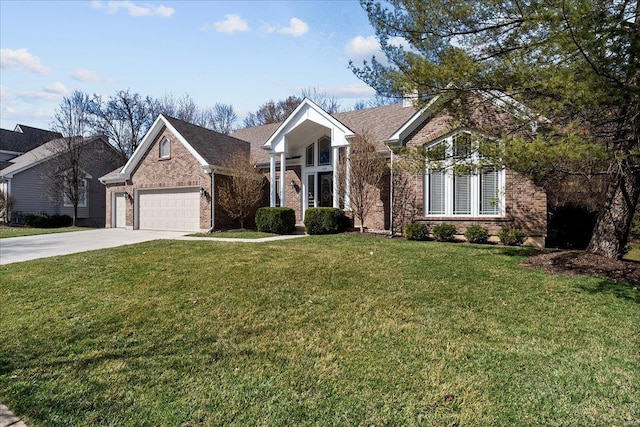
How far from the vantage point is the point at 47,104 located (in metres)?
26.1

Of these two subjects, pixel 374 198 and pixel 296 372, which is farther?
pixel 374 198

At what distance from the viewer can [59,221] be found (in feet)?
84.5

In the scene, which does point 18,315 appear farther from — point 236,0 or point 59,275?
point 236,0

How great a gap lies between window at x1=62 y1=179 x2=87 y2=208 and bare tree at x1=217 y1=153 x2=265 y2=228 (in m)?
15.5

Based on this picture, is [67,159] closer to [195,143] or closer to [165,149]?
[165,149]

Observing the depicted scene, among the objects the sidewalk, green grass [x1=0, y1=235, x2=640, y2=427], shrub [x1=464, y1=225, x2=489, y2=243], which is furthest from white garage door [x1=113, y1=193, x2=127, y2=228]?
the sidewalk

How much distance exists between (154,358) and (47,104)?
2929 centimetres

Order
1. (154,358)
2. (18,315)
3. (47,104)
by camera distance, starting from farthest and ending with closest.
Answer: (47,104)
(18,315)
(154,358)

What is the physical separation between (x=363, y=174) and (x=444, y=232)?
12.4 feet

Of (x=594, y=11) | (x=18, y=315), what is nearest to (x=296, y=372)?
(x=18, y=315)

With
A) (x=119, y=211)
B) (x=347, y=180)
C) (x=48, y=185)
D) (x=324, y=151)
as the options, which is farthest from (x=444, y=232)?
(x=48, y=185)

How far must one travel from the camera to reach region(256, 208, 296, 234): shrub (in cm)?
1528

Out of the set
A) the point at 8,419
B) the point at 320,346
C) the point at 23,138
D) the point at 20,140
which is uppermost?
the point at 23,138

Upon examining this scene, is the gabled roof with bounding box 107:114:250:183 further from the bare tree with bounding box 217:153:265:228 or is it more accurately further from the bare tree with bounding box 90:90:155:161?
the bare tree with bounding box 90:90:155:161
